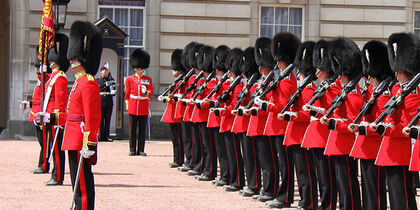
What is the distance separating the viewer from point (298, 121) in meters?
7.22

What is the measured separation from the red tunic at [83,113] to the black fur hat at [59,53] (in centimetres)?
245

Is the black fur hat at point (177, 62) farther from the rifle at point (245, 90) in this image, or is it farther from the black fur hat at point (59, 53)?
the rifle at point (245, 90)

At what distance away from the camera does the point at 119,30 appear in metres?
15.5

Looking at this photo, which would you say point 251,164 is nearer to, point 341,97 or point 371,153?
point 341,97

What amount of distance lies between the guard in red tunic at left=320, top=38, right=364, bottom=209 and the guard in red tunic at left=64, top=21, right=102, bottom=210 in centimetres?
180

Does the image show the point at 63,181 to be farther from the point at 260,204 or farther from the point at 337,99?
the point at 337,99

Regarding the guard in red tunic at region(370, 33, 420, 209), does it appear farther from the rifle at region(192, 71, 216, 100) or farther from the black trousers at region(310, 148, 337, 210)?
the rifle at region(192, 71, 216, 100)

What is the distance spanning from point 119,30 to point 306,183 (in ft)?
29.4

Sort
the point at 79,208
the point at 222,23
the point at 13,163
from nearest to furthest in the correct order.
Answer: the point at 79,208 < the point at 13,163 < the point at 222,23

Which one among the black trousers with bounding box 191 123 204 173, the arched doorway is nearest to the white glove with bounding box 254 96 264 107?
the black trousers with bounding box 191 123 204 173

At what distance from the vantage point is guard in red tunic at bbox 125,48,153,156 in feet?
40.7

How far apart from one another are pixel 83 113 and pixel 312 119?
1899 mm

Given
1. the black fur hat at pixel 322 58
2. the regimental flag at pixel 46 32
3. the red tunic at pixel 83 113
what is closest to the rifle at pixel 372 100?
the black fur hat at pixel 322 58

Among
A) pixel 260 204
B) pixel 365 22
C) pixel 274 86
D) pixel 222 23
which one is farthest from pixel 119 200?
pixel 365 22
